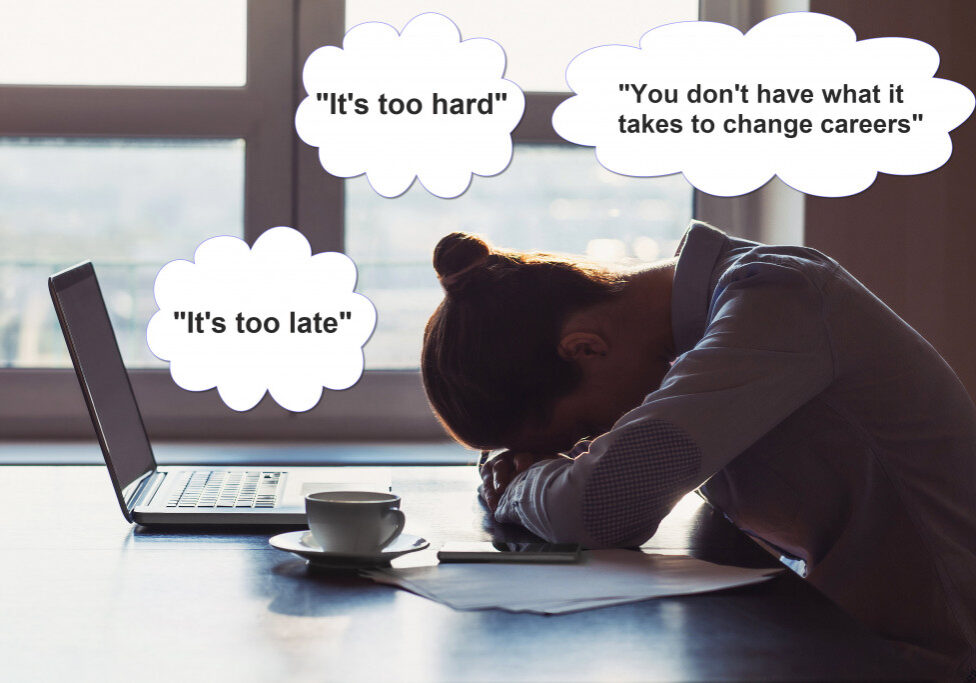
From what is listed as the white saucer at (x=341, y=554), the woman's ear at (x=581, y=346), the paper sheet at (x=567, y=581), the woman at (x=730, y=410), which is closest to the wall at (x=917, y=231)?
the woman at (x=730, y=410)

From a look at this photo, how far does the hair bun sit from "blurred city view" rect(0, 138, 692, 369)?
833 millimetres

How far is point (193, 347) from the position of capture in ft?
6.28

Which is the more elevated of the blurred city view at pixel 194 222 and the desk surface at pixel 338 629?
the blurred city view at pixel 194 222

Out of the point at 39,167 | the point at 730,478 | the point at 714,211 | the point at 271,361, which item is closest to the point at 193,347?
the point at 271,361

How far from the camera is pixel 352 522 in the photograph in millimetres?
838

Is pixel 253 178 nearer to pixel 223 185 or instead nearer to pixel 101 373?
pixel 223 185

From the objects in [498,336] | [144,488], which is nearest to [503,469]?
[498,336]

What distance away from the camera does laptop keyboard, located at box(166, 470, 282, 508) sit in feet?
3.61

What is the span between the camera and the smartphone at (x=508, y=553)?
848 millimetres

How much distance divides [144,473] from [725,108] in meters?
1.30

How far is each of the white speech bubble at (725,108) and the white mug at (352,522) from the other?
Answer: 4.01 ft

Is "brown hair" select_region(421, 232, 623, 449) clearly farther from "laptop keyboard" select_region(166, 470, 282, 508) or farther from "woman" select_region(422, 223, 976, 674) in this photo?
"laptop keyboard" select_region(166, 470, 282, 508)

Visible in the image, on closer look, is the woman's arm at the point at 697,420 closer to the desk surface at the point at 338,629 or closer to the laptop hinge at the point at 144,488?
the desk surface at the point at 338,629

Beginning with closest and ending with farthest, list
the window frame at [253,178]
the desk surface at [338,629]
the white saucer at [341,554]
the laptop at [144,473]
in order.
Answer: the desk surface at [338,629], the white saucer at [341,554], the laptop at [144,473], the window frame at [253,178]
